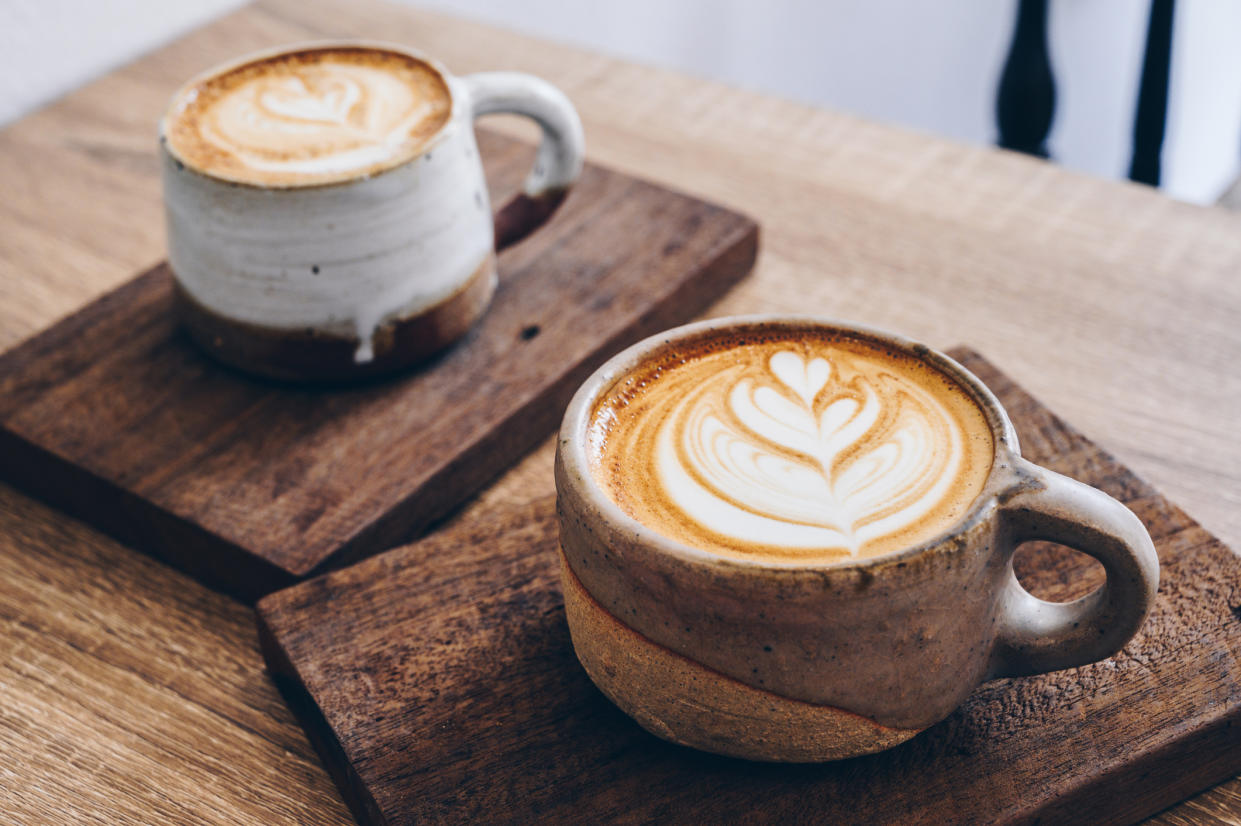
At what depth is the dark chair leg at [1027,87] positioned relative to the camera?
1615 millimetres

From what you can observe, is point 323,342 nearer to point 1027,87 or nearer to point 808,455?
point 808,455

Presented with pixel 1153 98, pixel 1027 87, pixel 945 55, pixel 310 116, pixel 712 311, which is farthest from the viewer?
pixel 945 55

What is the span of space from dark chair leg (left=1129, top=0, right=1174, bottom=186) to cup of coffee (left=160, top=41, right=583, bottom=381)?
915 mm

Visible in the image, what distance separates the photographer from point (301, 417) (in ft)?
2.65

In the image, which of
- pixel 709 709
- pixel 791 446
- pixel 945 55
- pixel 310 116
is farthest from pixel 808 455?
pixel 945 55

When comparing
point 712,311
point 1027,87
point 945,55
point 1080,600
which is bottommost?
point 945,55

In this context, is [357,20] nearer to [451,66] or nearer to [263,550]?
[451,66]

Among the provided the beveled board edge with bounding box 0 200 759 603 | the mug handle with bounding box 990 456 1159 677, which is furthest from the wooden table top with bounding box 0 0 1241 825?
the mug handle with bounding box 990 456 1159 677

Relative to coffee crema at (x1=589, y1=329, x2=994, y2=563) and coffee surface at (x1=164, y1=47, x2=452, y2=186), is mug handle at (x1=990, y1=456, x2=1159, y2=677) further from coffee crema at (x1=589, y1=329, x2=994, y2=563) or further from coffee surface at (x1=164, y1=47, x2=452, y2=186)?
coffee surface at (x1=164, y1=47, x2=452, y2=186)

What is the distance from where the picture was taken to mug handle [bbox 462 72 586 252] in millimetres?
851

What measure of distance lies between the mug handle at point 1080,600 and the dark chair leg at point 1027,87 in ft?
4.10

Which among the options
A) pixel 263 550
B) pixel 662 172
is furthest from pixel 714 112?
pixel 263 550

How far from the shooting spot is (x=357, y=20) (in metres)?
1.40

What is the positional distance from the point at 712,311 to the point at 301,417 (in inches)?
13.0
